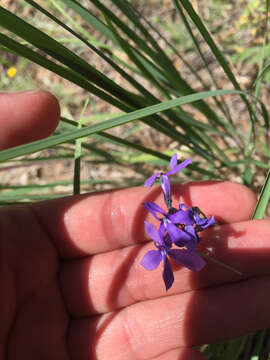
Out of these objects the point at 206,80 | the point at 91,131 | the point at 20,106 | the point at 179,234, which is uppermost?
the point at 206,80

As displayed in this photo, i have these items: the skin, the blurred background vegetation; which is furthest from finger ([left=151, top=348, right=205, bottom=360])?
the blurred background vegetation

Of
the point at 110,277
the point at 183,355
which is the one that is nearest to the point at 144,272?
the point at 110,277

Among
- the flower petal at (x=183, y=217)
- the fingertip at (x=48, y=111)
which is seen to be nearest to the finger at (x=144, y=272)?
the flower petal at (x=183, y=217)

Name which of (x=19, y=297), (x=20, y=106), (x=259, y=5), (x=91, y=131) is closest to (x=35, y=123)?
(x=20, y=106)

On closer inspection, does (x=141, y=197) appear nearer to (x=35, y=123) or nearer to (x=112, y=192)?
(x=112, y=192)

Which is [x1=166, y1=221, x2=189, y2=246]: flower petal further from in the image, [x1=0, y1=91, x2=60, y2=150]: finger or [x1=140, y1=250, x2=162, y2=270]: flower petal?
[x1=0, y1=91, x2=60, y2=150]: finger
